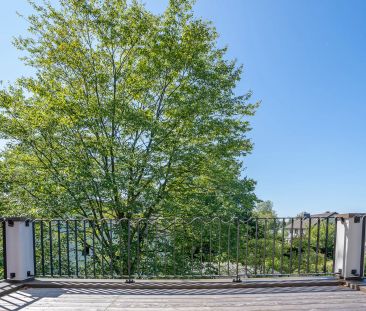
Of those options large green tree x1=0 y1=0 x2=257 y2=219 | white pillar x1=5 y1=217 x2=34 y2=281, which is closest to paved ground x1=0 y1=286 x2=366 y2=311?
white pillar x1=5 y1=217 x2=34 y2=281

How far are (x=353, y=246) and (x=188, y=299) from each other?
6.83ft

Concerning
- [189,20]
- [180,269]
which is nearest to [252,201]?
[180,269]

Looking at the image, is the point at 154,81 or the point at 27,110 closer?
the point at 27,110

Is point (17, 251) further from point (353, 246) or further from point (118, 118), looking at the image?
point (353, 246)

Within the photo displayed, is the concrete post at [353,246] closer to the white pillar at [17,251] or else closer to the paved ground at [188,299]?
the paved ground at [188,299]

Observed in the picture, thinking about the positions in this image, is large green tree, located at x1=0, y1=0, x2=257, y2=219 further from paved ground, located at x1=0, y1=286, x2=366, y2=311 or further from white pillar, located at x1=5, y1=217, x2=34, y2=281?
paved ground, located at x1=0, y1=286, x2=366, y2=311

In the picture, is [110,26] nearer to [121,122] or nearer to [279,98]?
[121,122]

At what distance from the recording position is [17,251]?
9.29ft

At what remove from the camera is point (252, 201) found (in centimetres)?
690

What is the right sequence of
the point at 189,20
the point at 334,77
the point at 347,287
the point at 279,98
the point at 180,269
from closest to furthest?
1. the point at 347,287
2. the point at 180,269
3. the point at 189,20
4. the point at 334,77
5. the point at 279,98

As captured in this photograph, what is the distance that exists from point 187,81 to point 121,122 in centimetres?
217

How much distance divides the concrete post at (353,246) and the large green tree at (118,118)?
3.42m

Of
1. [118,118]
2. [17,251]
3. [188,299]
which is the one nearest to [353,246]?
[188,299]

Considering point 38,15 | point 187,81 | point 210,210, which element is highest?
point 38,15
